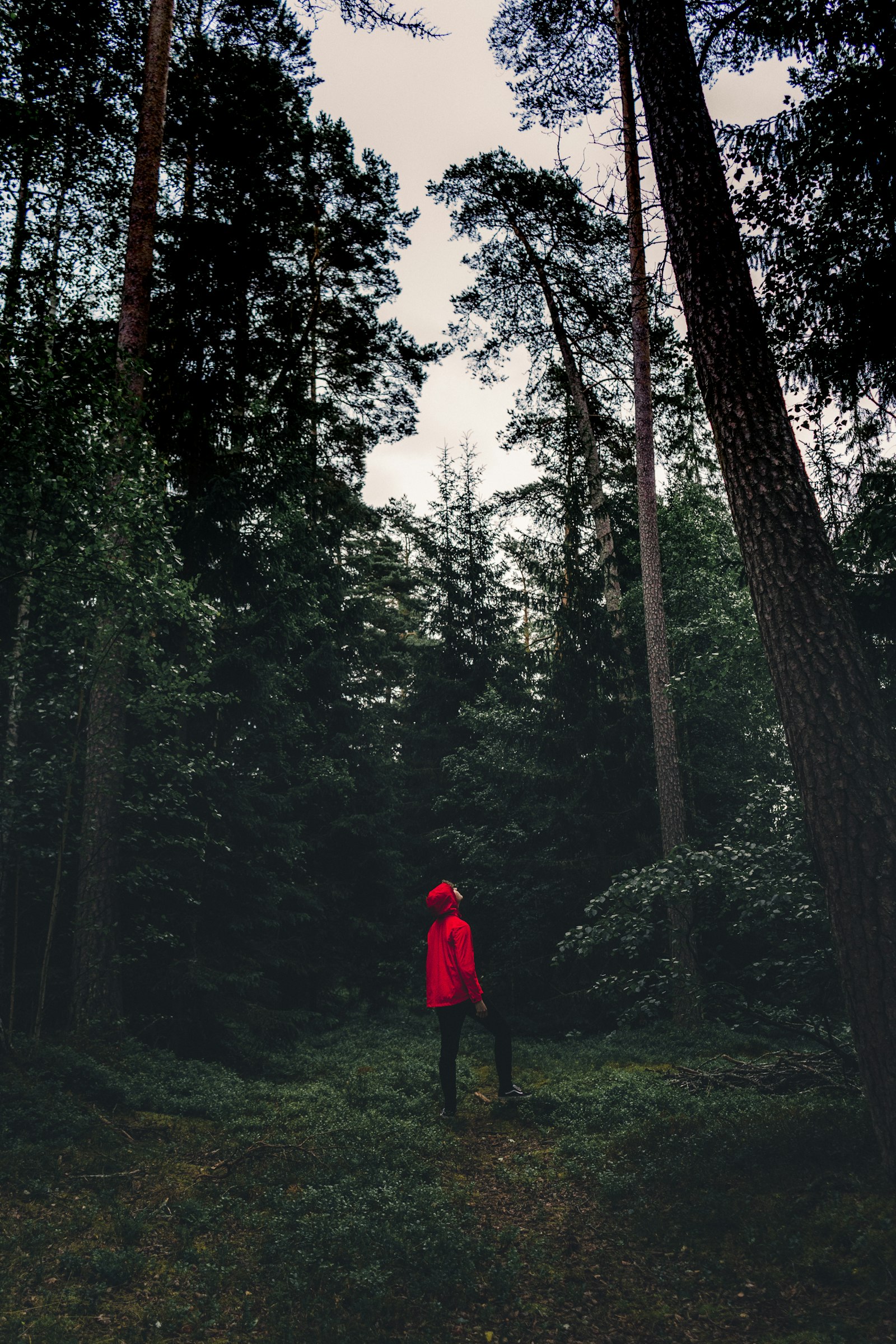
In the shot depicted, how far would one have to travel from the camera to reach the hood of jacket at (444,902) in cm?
709

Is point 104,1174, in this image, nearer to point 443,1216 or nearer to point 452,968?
point 443,1216

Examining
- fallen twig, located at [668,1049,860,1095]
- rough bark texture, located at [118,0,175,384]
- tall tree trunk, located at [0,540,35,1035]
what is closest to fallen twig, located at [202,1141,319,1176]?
tall tree trunk, located at [0,540,35,1035]

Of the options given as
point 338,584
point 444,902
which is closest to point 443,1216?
point 444,902

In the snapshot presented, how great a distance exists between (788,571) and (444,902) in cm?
437

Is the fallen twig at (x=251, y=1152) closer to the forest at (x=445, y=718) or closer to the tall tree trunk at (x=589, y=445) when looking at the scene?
the forest at (x=445, y=718)

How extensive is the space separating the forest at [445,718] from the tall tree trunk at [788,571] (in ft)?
0.09

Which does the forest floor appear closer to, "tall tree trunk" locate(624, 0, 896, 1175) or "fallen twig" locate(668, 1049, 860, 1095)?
"fallen twig" locate(668, 1049, 860, 1095)

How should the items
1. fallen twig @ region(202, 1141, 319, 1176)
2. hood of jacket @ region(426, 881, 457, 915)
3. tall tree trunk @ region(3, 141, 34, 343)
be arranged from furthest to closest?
hood of jacket @ region(426, 881, 457, 915), tall tree trunk @ region(3, 141, 34, 343), fallen twig @ region(202, 1141, 319, 1176)

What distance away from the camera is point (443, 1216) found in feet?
15.8

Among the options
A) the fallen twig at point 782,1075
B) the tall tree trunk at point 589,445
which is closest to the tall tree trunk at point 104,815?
the fallen twig at point 782,1075

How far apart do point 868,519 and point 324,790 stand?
10.2 metres

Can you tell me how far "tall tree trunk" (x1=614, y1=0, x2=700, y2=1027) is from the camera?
11.1m

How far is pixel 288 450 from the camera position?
1181 centimetres

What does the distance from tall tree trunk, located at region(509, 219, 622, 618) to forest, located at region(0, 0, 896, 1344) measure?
0.53 feet
